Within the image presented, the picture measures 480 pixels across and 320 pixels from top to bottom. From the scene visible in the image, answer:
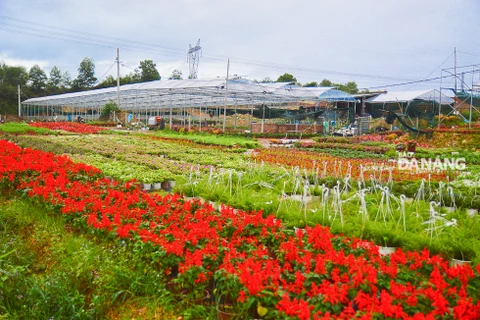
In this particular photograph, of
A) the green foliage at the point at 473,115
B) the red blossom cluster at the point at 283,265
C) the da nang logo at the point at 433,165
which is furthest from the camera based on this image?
the green foliage at the point at 473,115

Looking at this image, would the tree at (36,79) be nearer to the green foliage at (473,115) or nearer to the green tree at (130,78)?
the green tree at (130,78)

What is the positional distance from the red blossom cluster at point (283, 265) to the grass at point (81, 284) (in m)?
0.21

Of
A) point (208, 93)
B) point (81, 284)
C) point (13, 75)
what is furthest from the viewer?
point (13, 75)

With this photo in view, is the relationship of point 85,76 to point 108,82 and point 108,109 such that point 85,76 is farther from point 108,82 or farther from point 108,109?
point 108,109

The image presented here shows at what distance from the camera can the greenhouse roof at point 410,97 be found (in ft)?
117

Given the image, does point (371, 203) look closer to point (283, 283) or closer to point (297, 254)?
point (297, 254)

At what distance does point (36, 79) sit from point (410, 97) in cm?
5683

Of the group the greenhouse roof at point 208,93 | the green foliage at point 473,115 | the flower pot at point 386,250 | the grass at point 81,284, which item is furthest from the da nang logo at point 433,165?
the green foliage at point 473,115

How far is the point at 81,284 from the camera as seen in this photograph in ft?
12.5

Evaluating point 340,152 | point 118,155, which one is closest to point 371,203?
point 118,155

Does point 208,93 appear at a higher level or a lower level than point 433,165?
higher

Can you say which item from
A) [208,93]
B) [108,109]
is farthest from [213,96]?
[108,109]

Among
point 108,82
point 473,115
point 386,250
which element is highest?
point 108,82

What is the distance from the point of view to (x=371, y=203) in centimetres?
573
